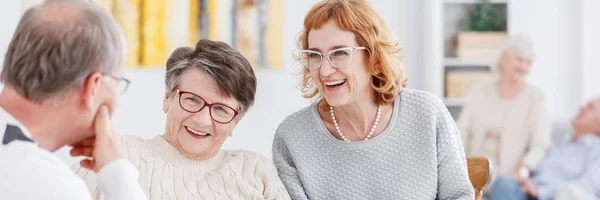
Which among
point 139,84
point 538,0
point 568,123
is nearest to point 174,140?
point 139,84

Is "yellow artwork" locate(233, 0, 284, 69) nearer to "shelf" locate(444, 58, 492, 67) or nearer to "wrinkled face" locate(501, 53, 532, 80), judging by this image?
"shelf" locate(444, 58, 492, 67)

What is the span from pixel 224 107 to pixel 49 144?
0.61m

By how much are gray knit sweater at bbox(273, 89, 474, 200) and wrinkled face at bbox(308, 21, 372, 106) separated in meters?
0.14

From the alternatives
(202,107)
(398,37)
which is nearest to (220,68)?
(202,107)

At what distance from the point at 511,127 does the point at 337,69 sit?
318 cm

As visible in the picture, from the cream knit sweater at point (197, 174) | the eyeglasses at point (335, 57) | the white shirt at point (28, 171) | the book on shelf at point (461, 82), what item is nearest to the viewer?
the white shirt at point (28, 171)

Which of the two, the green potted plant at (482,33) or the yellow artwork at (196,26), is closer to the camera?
the yellow artwork at (196,26)

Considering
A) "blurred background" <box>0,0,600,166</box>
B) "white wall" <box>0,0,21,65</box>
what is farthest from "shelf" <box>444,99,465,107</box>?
"white wall" <box>0,0,21,65</box>

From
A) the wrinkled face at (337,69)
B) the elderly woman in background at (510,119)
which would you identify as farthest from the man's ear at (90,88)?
the elderly woman in background at (510,119)

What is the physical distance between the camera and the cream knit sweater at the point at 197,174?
1.87 metres

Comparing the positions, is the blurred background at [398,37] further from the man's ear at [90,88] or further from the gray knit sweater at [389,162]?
the man's ear at [90,88]

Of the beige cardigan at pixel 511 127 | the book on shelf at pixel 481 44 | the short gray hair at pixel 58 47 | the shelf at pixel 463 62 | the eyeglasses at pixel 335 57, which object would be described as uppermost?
the short gray hair at pixel 58 47

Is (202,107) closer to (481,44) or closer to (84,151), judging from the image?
(84,151)

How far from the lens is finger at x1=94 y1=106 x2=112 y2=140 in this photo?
1.38 m
